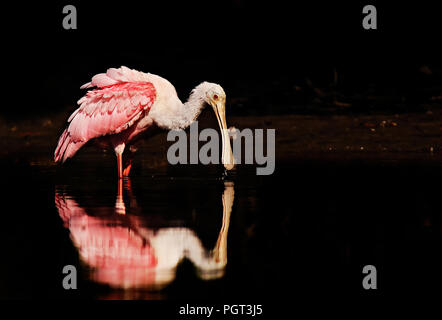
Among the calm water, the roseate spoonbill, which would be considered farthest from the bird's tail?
the calm water

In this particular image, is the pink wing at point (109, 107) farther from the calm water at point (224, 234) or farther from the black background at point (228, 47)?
the black background at point (228, 47)

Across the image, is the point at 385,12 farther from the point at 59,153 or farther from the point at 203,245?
the point at 203,245

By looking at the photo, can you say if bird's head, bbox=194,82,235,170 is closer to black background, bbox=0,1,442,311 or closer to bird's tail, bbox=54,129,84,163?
bird's tail, bbox=54,129,84,163

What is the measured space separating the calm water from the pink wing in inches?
34.2

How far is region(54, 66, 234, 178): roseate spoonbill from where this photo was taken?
12602 millimetres

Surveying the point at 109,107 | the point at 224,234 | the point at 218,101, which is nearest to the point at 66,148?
the point at 109,107

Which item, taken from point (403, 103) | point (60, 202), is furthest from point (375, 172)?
point (403, 103)

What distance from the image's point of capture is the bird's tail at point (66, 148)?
1338 centimetres

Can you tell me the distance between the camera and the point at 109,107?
43.3 feet

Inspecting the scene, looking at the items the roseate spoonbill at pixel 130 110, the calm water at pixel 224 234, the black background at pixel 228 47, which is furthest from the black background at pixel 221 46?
the calm water at pixel 224 234

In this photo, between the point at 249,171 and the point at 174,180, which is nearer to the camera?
the point at 174,180

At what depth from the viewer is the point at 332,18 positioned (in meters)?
22.2

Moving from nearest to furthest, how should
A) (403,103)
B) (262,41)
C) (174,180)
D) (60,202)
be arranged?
(60,202)
(174,180)
(403,103)
(262,41)

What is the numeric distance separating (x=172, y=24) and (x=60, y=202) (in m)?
14.0
